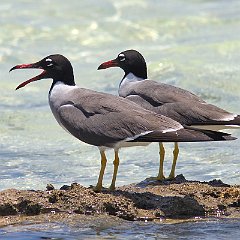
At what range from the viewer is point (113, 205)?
9.38 m

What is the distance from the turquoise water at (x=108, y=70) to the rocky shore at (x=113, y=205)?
33cm

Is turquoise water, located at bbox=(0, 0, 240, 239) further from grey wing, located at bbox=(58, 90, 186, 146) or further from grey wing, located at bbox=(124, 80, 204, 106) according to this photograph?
grey wing, located at bbox=(124, 80, 204, 106)

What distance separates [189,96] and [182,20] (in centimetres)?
1287

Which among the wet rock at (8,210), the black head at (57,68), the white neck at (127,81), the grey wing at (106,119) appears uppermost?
the black head at (57,68)

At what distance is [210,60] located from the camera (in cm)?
2025

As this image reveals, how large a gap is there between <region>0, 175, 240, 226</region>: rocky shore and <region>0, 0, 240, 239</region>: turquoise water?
1.09 ft

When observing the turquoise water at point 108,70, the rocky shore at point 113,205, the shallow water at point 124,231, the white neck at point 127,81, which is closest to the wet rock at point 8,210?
the rocky shore at point 113,205

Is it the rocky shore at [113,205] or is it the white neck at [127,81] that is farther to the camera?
the white neck at [127,81]

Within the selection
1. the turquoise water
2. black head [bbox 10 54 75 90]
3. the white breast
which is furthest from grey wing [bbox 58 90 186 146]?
the turquoise water

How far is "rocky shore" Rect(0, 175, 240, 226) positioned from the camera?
9344 mm

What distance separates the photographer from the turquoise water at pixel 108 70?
1338 cm

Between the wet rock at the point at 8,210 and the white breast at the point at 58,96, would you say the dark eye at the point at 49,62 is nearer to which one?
the white breast at the point at 58,96

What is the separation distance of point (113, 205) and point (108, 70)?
10651mm

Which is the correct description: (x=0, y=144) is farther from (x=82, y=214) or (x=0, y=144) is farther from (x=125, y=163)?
(x=82, y=214)
